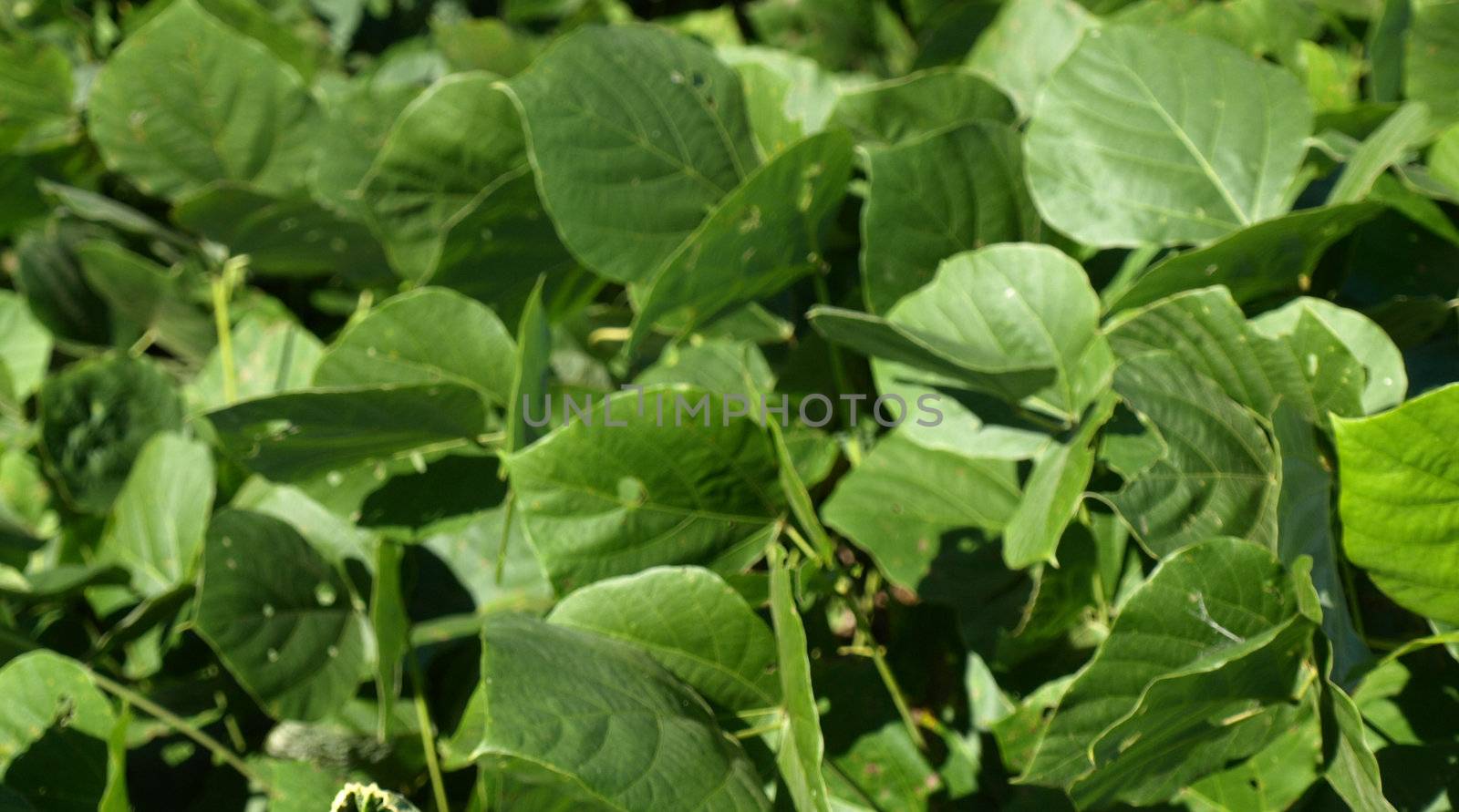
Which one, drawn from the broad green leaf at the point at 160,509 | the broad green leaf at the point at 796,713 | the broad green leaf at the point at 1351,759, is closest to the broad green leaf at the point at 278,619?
the broad green leaf at the point at 160,509

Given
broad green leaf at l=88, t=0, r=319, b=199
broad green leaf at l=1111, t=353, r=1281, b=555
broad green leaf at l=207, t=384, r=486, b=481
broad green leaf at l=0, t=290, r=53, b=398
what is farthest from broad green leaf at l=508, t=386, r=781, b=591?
broad green leaf at l=0, t=290, r=53, b=398

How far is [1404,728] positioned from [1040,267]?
0.33 m

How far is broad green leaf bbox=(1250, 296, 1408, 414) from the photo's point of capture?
62 centimetres

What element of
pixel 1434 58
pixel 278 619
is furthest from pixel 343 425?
pixel 1434 58

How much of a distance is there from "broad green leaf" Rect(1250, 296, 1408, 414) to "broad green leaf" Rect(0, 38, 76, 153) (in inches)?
51.2

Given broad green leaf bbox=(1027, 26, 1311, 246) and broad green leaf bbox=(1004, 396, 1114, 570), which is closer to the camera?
broad green leaf bbox=(1004, 396, 1114, 570)

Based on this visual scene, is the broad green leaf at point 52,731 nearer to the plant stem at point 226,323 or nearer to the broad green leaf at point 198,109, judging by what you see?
the plant stem at point 226,323

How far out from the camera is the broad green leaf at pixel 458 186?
88 cm

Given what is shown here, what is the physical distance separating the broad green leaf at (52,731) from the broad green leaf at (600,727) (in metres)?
0.33

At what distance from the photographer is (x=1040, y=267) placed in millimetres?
703

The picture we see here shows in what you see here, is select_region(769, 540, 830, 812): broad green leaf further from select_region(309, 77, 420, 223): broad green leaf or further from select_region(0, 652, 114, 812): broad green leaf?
select_region(309, 77, 420, 223): broad green leaf

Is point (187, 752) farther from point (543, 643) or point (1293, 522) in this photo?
point (1293, 522)

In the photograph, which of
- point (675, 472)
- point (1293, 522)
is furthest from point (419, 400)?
point (1293, 522)

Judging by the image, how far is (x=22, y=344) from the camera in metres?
1.25
